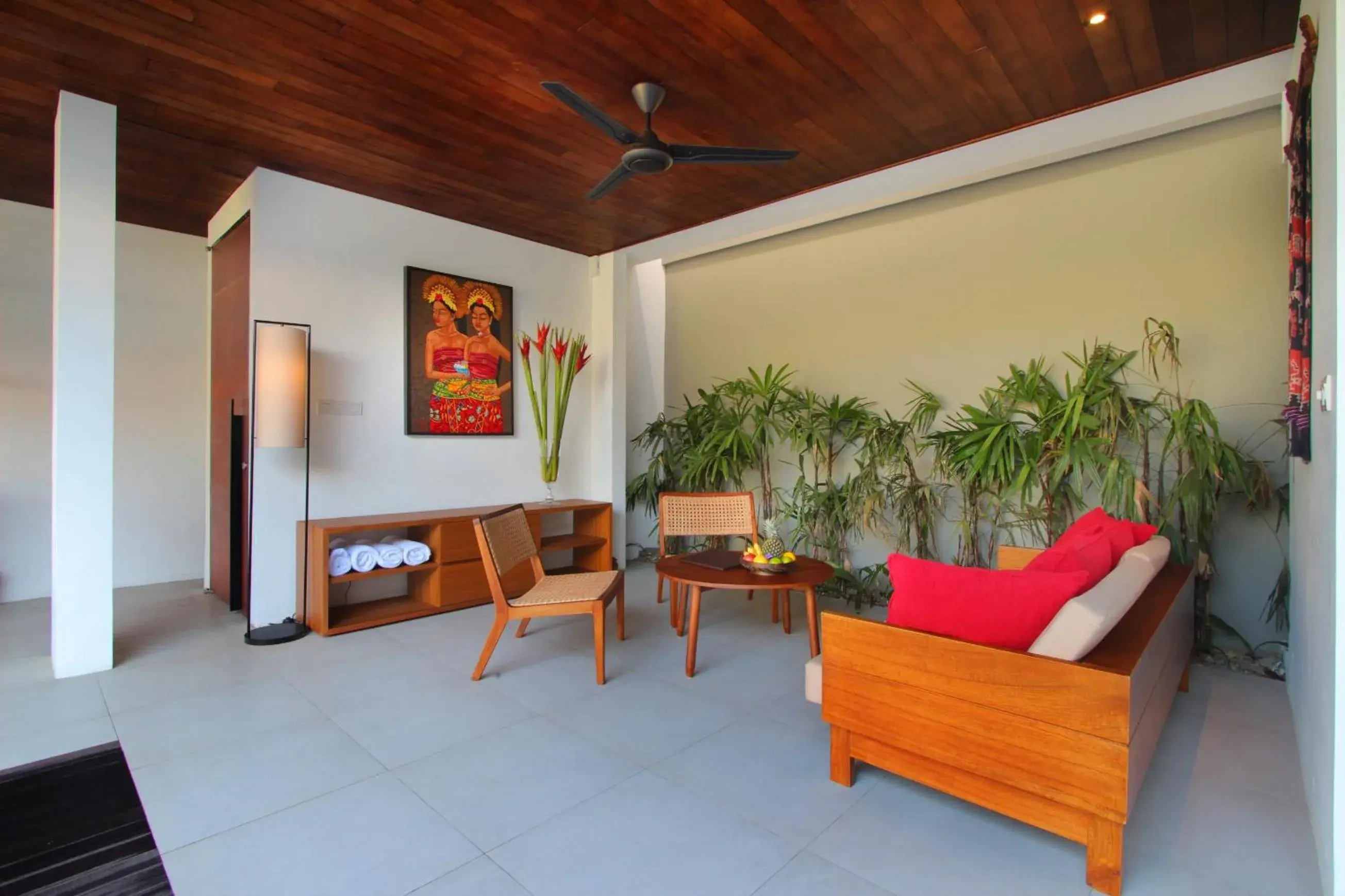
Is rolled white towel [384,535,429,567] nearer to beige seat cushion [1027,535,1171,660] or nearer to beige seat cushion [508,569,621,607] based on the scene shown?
beige seat cushion [508,569,621,607]

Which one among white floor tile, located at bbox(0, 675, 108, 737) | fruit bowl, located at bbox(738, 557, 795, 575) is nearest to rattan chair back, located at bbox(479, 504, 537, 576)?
fruit bowl, located at bbox(738, 557, 795, 575)

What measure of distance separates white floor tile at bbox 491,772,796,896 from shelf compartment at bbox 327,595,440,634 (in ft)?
8.26

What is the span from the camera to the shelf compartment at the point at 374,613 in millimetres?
3973

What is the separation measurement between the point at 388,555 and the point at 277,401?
1.15 metres

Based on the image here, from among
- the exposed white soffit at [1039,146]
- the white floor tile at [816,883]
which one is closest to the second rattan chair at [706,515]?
the exposed white soffit at [1039,146]

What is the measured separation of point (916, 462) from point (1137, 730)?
3.25 m

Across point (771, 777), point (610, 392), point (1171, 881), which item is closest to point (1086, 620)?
point (1171, 881)

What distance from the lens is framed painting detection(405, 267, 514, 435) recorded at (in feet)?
15.4

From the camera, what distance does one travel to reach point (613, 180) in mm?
3281

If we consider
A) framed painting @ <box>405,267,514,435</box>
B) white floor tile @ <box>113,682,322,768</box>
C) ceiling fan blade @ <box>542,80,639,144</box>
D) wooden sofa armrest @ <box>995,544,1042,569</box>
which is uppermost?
ceiling fan blade @ <box>542,80,639,144</box>

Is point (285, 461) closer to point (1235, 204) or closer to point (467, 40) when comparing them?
point (467, 40)

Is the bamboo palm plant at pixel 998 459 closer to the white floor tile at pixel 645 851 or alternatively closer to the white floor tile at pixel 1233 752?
the white floor tile at pixel 1233 752

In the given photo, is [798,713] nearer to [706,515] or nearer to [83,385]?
[706,515]

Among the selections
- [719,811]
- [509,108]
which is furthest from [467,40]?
[719,811]
